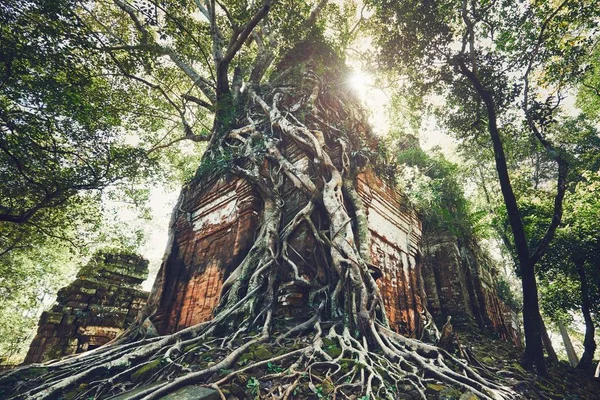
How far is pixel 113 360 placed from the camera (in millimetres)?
3213

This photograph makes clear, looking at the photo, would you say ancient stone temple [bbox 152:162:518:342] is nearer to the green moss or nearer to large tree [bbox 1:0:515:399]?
large tree [bbox 1:0:515:399]

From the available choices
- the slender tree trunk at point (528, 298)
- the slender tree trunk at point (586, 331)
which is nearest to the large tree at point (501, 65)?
the slender tree trunk at point (528, 298)

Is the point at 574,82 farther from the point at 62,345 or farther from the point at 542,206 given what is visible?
the point at 62,345

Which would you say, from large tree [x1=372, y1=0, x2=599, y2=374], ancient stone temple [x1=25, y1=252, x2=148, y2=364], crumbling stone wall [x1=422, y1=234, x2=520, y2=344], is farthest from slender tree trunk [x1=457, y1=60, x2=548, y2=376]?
ancient stone temple [x1=25, y1=252, x2=148, y2=364]

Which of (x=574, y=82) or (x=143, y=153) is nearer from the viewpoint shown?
(x=574, y=82)

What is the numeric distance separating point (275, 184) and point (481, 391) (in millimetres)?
4016

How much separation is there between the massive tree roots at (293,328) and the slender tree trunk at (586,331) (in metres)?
4.22

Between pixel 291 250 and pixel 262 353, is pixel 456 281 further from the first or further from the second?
pixel 262 353

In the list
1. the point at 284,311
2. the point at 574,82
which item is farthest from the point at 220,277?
the point at 574,82

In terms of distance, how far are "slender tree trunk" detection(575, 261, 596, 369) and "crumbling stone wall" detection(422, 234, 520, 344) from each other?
73.4 inches

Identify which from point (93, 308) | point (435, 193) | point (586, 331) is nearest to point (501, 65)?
point (435, 193)

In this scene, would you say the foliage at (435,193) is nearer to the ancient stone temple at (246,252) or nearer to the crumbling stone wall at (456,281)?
the crumbling stone wall at (456,281)

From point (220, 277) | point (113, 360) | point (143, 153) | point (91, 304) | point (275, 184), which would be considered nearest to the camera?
point (113, 360)

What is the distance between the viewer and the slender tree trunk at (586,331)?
5.68 m
